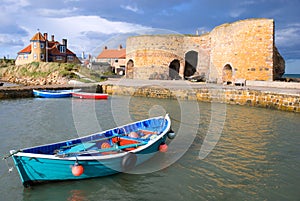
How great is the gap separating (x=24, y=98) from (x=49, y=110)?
6446 millimetres

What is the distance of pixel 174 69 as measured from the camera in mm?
29906

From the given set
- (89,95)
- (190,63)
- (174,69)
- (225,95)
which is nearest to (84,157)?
(225,95)

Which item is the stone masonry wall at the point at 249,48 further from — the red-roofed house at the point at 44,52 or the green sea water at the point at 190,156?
the red-roofed house at the point at 44,52

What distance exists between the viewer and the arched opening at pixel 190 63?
3054cm

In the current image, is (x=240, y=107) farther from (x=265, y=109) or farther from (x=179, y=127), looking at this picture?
(x=179, y=127)

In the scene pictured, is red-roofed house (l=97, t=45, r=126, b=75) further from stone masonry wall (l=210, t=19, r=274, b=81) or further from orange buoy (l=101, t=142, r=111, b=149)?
orange buoy (l=101, t=142, r=111, b=149)

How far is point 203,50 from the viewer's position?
28172 millimetres

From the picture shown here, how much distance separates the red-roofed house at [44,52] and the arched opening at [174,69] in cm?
2113

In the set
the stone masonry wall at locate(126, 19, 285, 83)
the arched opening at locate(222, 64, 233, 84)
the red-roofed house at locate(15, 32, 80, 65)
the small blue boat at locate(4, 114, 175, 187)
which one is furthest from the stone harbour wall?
the red-roofed house at locate(15, 32, 80, 65)

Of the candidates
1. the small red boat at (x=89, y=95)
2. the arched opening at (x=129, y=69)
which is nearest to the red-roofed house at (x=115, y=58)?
the arched opening at (x=129, y=69)

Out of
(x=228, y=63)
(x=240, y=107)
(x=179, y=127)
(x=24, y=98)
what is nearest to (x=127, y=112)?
(x=179, y=127)

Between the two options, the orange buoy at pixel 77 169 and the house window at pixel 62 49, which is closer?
the orange buoy at pixel 77 169

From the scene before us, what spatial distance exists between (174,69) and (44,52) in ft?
71.8

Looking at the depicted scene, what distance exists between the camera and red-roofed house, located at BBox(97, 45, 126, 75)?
46281 mm
